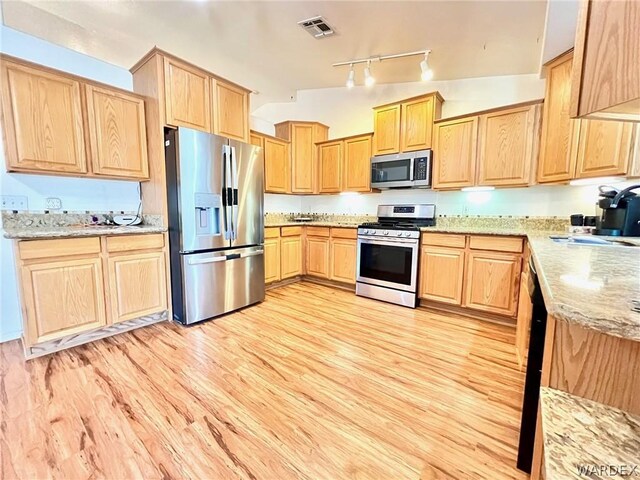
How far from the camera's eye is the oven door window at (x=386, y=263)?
3.13 meters

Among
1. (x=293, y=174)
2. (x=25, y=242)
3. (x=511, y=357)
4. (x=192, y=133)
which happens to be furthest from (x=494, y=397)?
(x=293, y=174)

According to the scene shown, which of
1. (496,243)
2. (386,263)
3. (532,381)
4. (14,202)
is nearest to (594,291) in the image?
(532,381)

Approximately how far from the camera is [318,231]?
4004 millimetres

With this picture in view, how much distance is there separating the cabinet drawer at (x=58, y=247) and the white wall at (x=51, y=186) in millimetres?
645

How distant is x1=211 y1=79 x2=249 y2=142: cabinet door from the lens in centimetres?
290

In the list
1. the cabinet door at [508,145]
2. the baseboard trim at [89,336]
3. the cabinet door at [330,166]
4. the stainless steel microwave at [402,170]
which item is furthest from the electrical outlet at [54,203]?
the cabinet door at [508,145]

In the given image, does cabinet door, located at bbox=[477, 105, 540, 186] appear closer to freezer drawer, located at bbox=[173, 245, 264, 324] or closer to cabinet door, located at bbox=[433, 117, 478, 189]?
cabinet door, located at bbox=[433, 117, 478, 189]

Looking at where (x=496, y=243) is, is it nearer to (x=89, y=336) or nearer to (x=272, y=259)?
(x=272, y=259)

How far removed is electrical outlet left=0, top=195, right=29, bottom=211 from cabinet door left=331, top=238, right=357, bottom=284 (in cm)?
312

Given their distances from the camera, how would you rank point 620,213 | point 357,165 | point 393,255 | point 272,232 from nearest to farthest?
point 620,213
point 393,255
point 272,232
point 357,165

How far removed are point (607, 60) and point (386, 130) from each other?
10.3ft

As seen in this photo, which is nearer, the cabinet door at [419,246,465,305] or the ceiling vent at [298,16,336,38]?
the ceiling vent at [298,16,336,38]

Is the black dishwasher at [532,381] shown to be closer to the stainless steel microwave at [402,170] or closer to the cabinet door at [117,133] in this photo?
the stainless steel microwave at [402,170]

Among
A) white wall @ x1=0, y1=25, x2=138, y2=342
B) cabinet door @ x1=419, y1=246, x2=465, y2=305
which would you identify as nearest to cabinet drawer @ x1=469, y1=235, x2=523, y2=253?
cabinet door @ x1=419, y1=246, x2=465, y2=305
